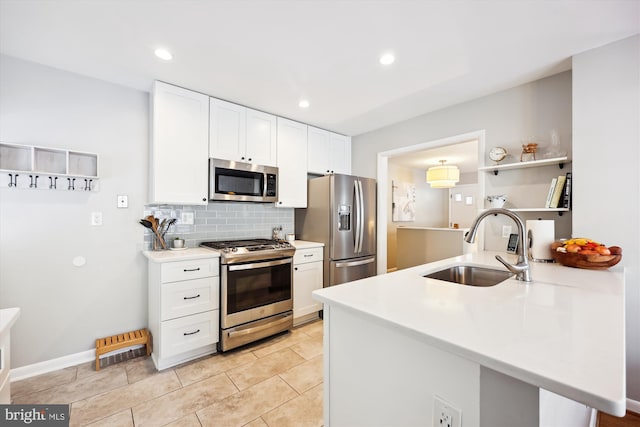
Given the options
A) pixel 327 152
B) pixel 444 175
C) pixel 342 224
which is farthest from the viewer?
pixel 444 175

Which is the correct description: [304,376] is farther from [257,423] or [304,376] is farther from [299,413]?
[257,423]

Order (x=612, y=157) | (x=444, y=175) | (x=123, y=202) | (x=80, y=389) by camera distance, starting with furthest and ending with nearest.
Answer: (x=444, y=175)
(x=123, y=202)
(x=80, y=389)
(x=612, y=157)

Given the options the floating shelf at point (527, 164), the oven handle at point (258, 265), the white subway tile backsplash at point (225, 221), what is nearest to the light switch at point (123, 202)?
the white subway tile backsplash at point (225, 221)

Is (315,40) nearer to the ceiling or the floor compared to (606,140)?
nearer to the ceiling

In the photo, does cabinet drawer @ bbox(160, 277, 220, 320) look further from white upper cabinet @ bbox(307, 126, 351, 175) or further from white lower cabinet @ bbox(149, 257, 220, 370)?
white upper cabinet @ bbox(307, 126, 351, 175)

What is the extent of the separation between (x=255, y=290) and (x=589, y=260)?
246cm

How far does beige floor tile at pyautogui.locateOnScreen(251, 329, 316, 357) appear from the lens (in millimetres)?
2553

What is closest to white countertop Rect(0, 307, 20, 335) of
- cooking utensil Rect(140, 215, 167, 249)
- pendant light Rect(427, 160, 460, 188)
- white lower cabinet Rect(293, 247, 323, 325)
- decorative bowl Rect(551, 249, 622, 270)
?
cooking utensil Rect(140, 215, 167, 249)

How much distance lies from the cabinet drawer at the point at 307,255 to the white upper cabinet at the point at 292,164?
0.60m

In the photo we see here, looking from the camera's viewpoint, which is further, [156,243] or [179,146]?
[156,243]

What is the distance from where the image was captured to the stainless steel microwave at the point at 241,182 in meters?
2.73

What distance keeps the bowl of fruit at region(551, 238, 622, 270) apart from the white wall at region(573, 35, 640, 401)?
1.05 ft

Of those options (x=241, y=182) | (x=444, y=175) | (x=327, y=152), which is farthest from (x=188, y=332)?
(x=444, y=175)

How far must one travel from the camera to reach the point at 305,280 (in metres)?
3.15
